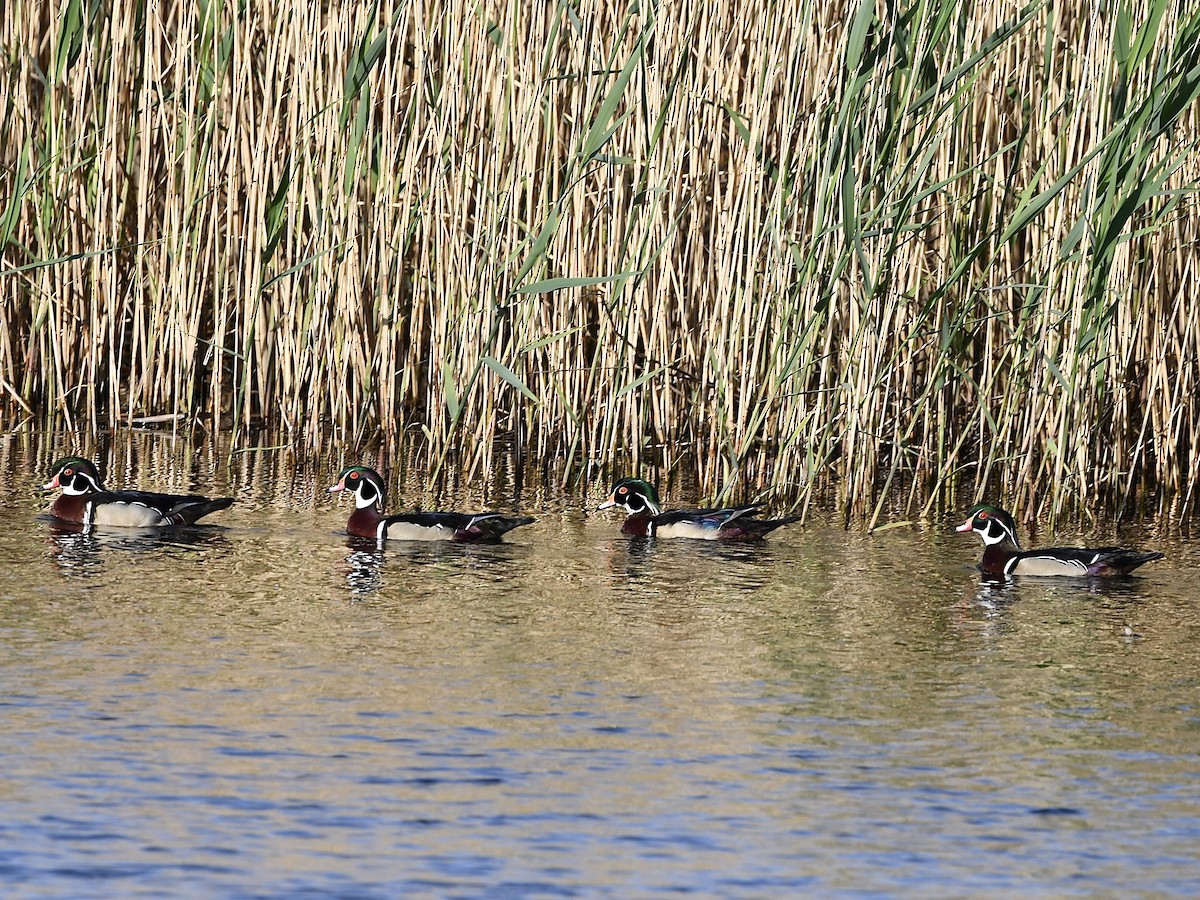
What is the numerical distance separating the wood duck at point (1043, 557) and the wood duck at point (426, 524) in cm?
182

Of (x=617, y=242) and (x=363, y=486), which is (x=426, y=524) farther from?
(x=617, y=242)

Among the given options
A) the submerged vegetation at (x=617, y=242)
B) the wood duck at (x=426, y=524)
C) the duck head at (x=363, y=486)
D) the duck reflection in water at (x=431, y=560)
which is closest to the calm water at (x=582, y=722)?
the duck reflection in water at (x=431, y=560)

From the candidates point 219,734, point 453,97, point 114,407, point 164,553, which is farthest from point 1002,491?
point 219,734

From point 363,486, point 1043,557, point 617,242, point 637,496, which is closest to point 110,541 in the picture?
point 363,486

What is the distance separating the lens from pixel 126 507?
8.42m

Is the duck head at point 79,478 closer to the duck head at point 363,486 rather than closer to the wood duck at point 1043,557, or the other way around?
the duck head at point 363,486

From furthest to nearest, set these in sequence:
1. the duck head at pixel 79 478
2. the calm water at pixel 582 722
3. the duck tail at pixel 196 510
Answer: the duck head at pixel 79 478 → the duck tail at pixel 196 510 → the calm water at pixel 582 722

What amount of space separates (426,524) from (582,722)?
3.00 meters

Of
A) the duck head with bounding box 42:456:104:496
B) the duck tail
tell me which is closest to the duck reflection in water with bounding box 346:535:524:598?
the duck tail

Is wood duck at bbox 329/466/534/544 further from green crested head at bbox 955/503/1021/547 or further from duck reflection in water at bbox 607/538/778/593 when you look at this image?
green crested head at bbox 955/503/1021/547

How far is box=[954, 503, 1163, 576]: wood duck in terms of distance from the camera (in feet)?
24.7

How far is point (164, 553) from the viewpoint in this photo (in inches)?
308

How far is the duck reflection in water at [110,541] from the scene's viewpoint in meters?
7.65

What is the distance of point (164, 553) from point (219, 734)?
284cm
